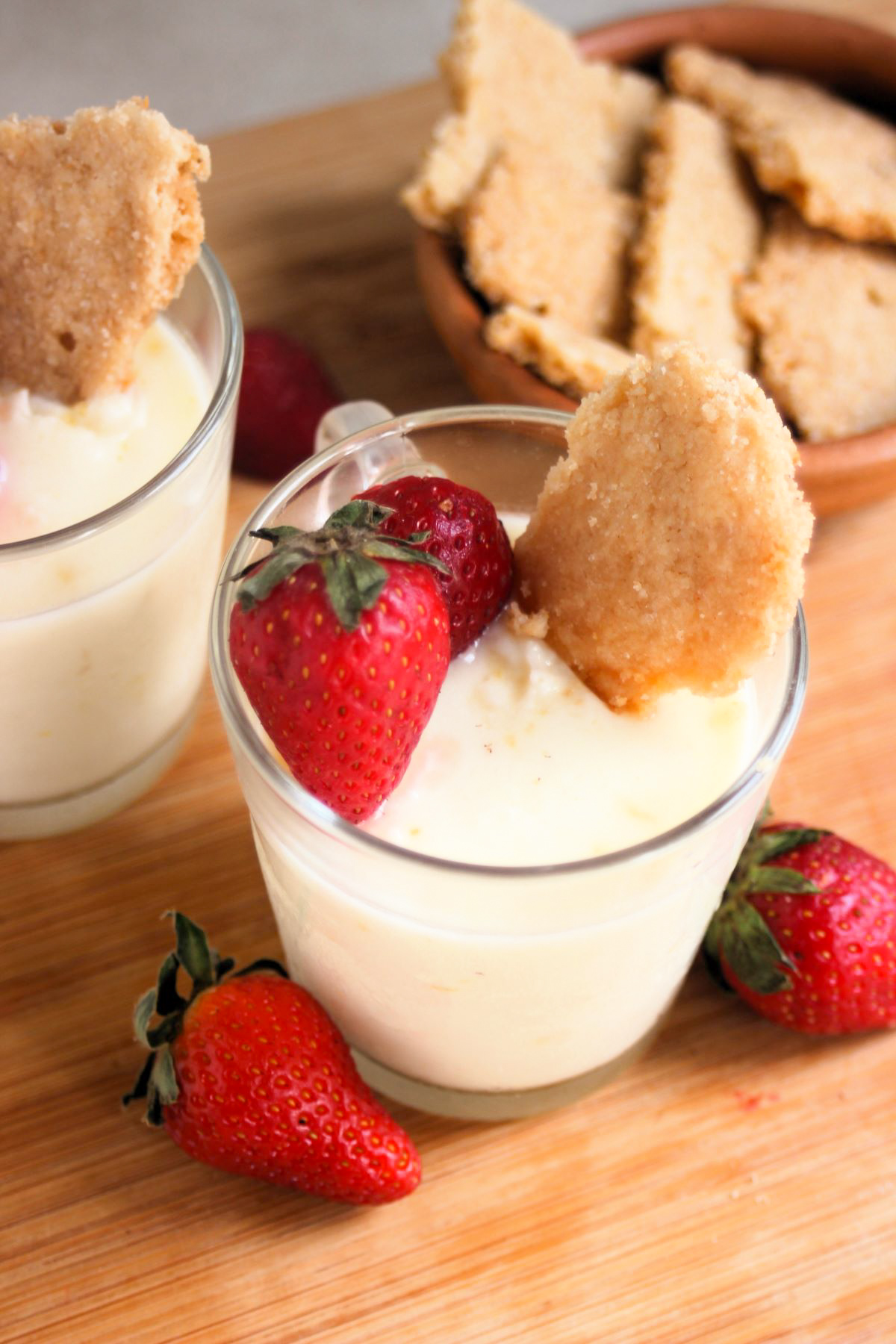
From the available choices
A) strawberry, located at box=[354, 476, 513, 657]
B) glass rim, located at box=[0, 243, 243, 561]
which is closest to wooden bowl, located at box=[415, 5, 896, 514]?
glass rim, located at box=[0, 243, 243, 561]

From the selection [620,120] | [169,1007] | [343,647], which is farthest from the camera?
[620,120]

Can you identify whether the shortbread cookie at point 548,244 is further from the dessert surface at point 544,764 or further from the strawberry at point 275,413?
the dessert surface at point 544,764

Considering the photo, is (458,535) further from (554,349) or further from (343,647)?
(554,349)

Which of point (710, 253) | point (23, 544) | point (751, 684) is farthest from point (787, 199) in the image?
point (23, 544)

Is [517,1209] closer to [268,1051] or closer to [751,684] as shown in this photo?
[268,1051]

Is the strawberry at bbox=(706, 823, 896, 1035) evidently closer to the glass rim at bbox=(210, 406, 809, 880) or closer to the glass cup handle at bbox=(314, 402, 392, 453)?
the glass rim at bbox=(210, 406, 809, 880)

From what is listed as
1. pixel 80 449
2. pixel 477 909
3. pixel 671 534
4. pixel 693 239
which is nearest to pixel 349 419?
pixel 80 449
